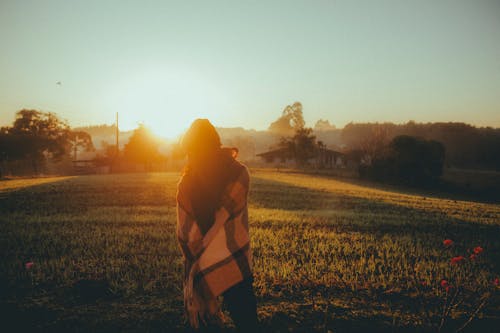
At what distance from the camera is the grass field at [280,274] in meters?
4.28

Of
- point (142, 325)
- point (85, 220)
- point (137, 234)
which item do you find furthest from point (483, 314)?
point (85, 220)

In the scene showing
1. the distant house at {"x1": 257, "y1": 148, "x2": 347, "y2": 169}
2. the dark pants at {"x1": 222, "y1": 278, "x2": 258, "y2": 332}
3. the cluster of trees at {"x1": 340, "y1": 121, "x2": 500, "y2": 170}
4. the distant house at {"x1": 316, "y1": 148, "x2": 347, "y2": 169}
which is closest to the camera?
the dark pants at {"x1": 222, "y1": 278, "x2": 258, "y2": 332}

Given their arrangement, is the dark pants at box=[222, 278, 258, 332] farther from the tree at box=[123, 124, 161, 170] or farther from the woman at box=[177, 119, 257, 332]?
the tree at box=[123, 124, 161, 170]

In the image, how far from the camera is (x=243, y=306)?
3086 mm

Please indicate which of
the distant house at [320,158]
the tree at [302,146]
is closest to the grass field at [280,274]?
the tree at [302,146]

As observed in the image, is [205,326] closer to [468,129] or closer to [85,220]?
[85,220]

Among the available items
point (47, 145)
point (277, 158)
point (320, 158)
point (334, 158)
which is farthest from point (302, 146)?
point (47, 145)

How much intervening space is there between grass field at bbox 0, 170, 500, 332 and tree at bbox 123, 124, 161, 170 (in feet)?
148

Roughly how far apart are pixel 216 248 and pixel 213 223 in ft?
0.93

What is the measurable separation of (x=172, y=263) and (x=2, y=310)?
9.71 ft

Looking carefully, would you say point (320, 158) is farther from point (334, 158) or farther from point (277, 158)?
point (277, 158)

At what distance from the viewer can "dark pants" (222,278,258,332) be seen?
3021mm

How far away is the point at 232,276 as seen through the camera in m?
3.19

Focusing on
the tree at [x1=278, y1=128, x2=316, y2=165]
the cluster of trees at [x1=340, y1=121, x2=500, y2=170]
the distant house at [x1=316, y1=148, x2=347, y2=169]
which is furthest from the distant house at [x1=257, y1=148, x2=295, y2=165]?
the cluster of trees at [x1=340, y1=121, x2=500, y2=170]
